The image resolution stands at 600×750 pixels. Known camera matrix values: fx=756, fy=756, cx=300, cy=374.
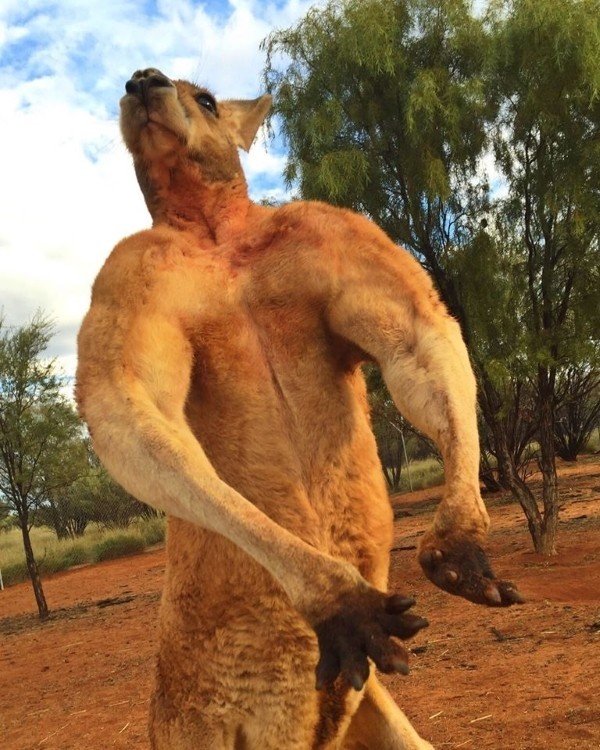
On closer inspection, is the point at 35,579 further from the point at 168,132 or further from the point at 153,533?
the point at 168,132

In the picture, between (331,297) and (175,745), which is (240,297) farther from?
(175,745)

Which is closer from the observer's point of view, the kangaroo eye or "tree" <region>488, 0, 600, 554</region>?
the kangaroo eye

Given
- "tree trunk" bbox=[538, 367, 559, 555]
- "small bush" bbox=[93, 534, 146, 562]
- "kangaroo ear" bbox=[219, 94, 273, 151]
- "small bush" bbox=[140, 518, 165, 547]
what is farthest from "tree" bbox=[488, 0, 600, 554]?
"small bush" bbox=[140, 518, 165, 547]

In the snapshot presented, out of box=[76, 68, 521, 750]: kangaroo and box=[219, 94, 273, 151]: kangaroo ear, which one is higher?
box=[219, 94, 273, 151]: kangaroo ear

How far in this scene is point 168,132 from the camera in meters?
1.97

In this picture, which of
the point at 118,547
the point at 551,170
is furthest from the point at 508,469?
the point at 118,547

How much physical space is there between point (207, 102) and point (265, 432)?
108 centimetres

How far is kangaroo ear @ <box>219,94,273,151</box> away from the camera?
2289mm

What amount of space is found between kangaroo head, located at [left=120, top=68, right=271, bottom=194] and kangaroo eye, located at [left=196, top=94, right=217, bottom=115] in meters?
0.06

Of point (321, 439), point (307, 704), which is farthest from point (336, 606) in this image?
point (321, 439)

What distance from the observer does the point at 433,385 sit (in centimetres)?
166

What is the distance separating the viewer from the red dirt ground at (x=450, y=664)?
488 centimetres

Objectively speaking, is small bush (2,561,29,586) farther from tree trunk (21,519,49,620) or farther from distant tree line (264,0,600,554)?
distant tree line (264,0,600,554)

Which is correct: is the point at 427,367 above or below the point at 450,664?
above
